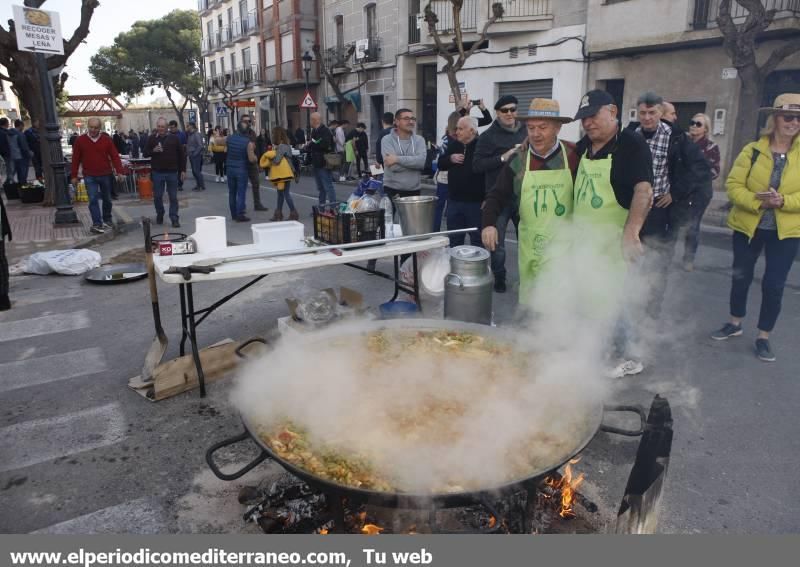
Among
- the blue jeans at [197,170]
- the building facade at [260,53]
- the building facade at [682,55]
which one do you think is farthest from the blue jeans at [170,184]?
the building facade at [260,53]

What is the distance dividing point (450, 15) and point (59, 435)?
21275 millimetres

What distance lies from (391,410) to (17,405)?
2.99 meters

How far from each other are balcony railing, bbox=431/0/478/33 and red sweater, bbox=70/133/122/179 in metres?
14.0

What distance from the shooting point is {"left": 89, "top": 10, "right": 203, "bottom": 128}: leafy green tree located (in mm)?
48500

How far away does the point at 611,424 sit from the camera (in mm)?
3742

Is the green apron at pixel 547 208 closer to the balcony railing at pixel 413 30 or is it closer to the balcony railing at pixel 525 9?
the balcony railing at pixel 525 9

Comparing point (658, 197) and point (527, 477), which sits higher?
point (658, 197)

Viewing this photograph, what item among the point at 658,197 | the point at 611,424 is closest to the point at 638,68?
the point at 658,197

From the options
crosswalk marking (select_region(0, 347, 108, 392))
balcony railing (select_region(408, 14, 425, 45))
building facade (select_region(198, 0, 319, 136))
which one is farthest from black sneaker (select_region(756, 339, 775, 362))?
building facade (select_region(198, 0, 319, 136))

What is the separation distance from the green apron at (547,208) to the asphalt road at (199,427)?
1125 mm

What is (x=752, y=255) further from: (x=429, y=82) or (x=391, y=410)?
(x=429, y=82)

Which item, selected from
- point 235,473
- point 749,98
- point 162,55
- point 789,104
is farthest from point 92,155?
point 162,55

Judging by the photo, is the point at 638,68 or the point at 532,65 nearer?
the point at 638,68

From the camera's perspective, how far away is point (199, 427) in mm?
3717
